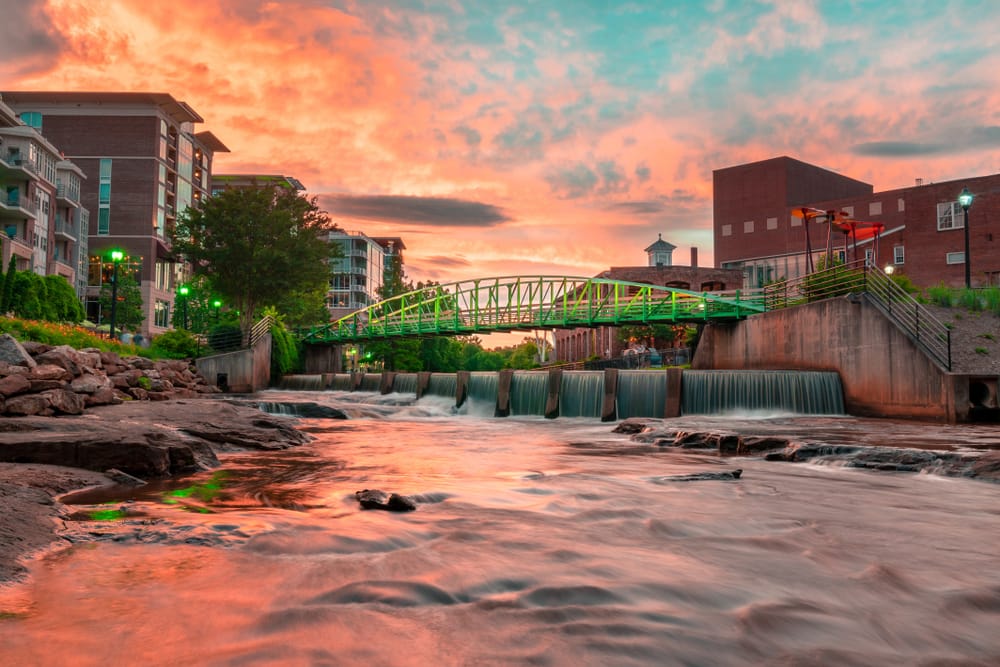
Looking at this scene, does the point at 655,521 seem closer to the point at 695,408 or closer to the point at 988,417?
the point at 988,417

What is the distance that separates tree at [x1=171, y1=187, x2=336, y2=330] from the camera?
47031mm

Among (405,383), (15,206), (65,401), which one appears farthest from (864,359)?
(15,206)

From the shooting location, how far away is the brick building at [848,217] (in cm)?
5447

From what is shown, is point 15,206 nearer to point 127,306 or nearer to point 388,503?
point 127,306

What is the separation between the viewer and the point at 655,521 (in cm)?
687

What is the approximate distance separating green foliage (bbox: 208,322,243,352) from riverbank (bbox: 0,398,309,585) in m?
31.6

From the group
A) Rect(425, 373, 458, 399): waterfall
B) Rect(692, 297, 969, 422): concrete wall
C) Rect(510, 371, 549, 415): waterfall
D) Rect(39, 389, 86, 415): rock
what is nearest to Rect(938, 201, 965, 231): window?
Rect(692, 297, 969, 422): concrete wall

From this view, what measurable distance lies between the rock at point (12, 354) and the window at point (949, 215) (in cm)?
6215

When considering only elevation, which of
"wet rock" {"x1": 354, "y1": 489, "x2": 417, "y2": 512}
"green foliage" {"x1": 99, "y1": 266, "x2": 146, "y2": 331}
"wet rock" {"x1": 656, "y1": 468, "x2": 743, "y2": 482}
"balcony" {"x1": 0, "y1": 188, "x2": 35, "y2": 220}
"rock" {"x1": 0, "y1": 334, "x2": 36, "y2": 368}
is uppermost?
"balcony" {"x1": 0, "y1": 188, "x2": 35, "y2": 220}

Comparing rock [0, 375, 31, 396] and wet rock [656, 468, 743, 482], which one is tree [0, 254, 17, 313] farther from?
wet rock [656, 468, 743, 482]

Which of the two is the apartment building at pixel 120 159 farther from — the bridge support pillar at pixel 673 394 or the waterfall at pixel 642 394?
the bridge support pillar at pixel 673 394

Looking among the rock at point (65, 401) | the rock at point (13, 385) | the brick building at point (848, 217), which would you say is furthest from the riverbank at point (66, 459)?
the brick building at point (848, 217)

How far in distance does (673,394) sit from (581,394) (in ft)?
13.4

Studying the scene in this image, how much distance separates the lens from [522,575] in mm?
4867
